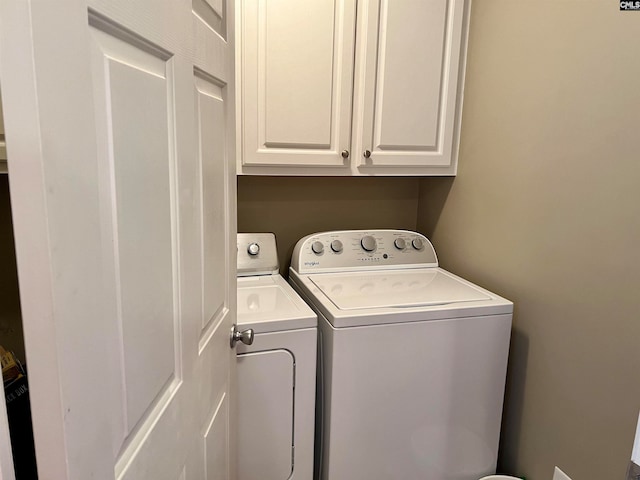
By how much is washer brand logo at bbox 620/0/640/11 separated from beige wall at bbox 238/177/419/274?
116 cm

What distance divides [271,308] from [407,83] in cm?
105

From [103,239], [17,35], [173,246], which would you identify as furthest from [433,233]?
[17,35]

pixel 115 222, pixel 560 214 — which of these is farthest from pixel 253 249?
pixel 115 222

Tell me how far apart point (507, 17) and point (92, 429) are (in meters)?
1.80

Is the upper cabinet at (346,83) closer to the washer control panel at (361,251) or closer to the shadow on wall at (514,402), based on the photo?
the washer control panel at (361,251)

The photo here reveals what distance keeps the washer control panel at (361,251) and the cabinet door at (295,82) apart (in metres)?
0.36

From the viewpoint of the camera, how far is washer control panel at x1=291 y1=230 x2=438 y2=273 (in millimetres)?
1877

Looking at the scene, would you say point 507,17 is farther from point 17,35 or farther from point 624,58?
point 17,35

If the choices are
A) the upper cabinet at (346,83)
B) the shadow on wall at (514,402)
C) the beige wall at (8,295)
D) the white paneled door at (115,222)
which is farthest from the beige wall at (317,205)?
the white paneled door at (115,222)

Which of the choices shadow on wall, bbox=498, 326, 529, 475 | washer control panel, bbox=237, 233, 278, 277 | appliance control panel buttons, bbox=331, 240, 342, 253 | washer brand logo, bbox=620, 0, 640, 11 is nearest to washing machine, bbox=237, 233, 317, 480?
washer control panel, bbox=237, 233, 278, 277

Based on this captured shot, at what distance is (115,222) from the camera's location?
0.50 meters

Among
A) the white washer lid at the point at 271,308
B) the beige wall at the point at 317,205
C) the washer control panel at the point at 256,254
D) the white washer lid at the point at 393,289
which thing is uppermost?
the beige wall at the point at 317,205

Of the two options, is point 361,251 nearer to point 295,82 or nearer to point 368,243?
point 368,243

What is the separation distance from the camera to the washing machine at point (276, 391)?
1.38 metres
